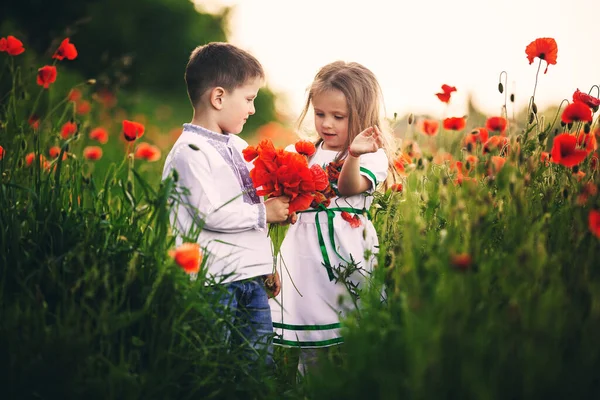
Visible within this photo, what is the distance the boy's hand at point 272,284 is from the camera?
2686 mm

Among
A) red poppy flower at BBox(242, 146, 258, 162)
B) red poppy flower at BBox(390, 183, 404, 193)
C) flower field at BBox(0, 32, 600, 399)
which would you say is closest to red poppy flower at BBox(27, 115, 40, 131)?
flower field at BBox(0, 32, 600, 399)

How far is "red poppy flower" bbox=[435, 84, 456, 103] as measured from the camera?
295 centimetres

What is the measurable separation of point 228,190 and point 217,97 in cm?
41

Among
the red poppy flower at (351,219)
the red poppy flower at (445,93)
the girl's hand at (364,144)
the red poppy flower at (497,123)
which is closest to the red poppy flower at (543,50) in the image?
the red poppy flower at (497,123)

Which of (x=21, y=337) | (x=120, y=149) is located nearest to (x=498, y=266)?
(x=21, y=337)

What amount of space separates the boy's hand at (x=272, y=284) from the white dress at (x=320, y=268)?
Answer: 27mm

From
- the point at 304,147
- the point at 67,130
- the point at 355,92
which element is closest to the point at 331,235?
the point at 304,147

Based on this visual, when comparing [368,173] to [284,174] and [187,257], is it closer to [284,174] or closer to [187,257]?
[284,174]

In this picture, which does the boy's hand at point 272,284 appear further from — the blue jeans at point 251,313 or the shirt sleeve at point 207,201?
the shirt sleeve at point 207,201

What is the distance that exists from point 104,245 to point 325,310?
3.26ft

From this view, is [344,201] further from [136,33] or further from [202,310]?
[136,33]

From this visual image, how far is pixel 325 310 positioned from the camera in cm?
263

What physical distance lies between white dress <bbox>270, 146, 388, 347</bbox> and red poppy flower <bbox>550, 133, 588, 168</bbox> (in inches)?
31.8

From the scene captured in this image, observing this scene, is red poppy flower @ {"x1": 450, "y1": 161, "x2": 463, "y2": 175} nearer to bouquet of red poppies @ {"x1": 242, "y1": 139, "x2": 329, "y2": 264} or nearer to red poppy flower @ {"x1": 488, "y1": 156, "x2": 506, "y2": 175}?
red poppy flower @ {"x1": 488, "y1": 156, "x2": 506, "y2": 175}
